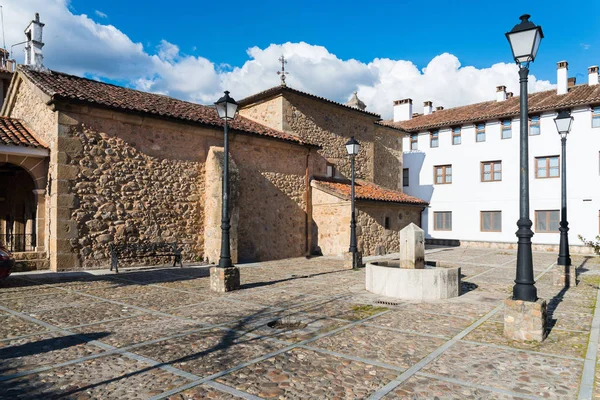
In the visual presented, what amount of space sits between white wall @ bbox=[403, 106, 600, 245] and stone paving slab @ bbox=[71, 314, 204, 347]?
21.0 metres

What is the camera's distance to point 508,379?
426 cm

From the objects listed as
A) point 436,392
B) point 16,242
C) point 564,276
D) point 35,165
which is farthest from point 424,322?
point 16,242

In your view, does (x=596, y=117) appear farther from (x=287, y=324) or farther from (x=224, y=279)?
(x=287, y=324)

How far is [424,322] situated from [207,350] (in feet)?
11.5

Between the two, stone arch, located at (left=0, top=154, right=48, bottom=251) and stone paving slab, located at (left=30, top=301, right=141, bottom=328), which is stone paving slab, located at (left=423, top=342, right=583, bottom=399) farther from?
stone arch, located at (left=0, top=154, right=48, bottom=251)

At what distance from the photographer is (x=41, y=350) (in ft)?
16.5

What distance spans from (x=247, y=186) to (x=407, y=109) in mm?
18616

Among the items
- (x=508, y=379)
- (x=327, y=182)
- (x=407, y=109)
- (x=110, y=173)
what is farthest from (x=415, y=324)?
(x=407, y=109)

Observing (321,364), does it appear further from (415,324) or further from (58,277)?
(58,277)

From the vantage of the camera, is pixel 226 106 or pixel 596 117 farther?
pixel 596 117

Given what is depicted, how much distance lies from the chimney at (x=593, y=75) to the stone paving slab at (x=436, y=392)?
25334 mm

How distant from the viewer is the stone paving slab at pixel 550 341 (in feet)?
17.0

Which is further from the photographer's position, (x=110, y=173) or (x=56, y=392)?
(x=110, y=173)

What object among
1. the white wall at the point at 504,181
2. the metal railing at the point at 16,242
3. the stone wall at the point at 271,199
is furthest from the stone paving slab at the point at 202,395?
the white wall at the point at 504,181
